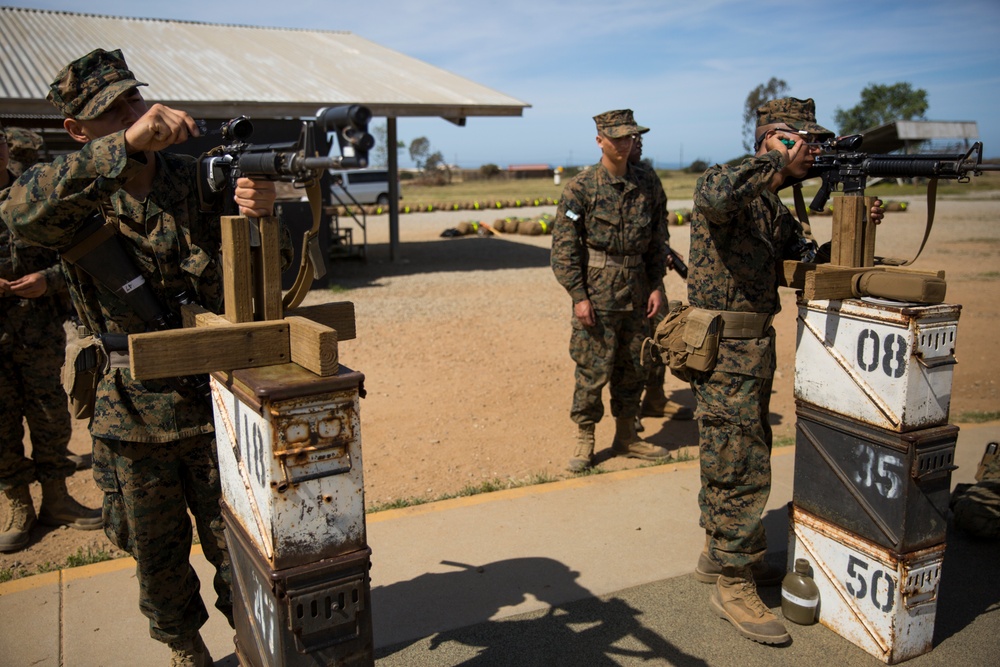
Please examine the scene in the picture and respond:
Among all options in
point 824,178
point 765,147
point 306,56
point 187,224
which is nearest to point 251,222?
point 187,224

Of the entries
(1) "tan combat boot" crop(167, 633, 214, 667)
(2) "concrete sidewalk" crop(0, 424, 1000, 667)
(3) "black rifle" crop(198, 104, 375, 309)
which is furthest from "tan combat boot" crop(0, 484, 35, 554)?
(3) "black rifle" crop(198, 104, 375, 309)

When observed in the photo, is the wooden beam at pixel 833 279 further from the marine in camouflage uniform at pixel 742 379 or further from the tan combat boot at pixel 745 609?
the tan combat boot at pixel 745 609

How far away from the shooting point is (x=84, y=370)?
2621mm

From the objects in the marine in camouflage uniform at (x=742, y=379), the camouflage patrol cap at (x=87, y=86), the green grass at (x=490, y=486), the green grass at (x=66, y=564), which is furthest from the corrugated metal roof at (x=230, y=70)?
the marine in camouflage uniform at (x=742, y=379)

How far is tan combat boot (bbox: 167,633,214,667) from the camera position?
2.79m

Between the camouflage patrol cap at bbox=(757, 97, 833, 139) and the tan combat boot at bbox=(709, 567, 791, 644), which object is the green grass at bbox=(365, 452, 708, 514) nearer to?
the tan combat boot at bbox=(709, 567, 791, 644)

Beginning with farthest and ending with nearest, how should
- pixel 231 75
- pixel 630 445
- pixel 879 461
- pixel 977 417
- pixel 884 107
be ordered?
pixel 884 107
pixel 231 75
pixel 977 417
pixel 630 445
pixel 879 461

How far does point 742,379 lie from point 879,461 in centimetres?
59

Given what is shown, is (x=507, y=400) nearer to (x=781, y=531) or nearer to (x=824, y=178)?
(x=781, y=531)

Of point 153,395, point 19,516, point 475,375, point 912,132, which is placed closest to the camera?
point 153,395

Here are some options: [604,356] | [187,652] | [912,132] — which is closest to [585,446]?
[604,356]

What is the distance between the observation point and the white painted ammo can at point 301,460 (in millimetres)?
1808

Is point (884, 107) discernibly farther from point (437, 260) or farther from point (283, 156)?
point (283, 156)

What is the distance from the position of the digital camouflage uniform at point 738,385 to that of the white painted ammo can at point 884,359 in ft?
0.77
